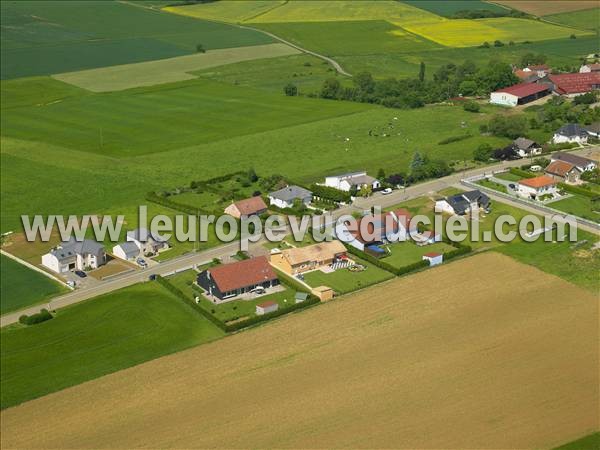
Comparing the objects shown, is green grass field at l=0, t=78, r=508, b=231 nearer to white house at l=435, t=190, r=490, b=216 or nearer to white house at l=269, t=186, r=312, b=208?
white house at l=269, t=186, r=312, b=208

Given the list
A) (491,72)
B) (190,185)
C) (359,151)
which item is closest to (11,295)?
(190,185)

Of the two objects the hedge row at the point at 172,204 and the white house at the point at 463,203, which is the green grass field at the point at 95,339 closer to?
the hedge row at the point at 172,204

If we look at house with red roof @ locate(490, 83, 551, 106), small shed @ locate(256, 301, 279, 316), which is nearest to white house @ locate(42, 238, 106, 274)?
small shed @ locate(256, 301, 279, 316)

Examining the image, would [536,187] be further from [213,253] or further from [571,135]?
[213,253]

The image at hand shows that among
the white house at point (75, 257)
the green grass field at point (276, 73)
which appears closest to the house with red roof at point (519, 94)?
the green grass field at point (276, 73)

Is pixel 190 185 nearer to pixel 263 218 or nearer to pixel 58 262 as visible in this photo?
pixel 263 218

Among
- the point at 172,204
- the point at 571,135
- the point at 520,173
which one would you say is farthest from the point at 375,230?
the point at 571,135
